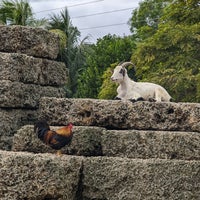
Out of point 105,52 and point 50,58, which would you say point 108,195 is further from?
point 105,52

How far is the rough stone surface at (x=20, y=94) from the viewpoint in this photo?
8875 millimetres

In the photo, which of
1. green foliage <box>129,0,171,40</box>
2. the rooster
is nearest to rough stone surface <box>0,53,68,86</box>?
the rooster

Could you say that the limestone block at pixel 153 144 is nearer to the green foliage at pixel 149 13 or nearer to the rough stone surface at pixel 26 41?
the rough stone surface at pixel 26 41

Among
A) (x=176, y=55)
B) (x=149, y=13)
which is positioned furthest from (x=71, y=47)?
(x=176, y=55)

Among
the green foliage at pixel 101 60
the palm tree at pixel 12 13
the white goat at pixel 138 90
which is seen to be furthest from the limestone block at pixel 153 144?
the green foliage at pixel 101 60

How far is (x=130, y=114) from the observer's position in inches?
324

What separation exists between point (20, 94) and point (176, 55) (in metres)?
13.2

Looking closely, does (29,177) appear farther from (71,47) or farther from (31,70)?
(71,47)

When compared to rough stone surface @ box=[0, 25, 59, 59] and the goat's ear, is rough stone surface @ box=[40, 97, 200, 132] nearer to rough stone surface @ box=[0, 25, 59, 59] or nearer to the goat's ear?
the goat's ear

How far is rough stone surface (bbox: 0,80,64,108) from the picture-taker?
8875 mm

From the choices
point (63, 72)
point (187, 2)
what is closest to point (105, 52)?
point (187, 2)

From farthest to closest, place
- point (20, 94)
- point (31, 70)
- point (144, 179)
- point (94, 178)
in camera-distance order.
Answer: point (31, 70) < point (20, 94) < point (94, 178) < point (144, 179)

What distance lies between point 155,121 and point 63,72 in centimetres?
240

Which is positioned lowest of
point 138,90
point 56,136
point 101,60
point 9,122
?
point 56,136
